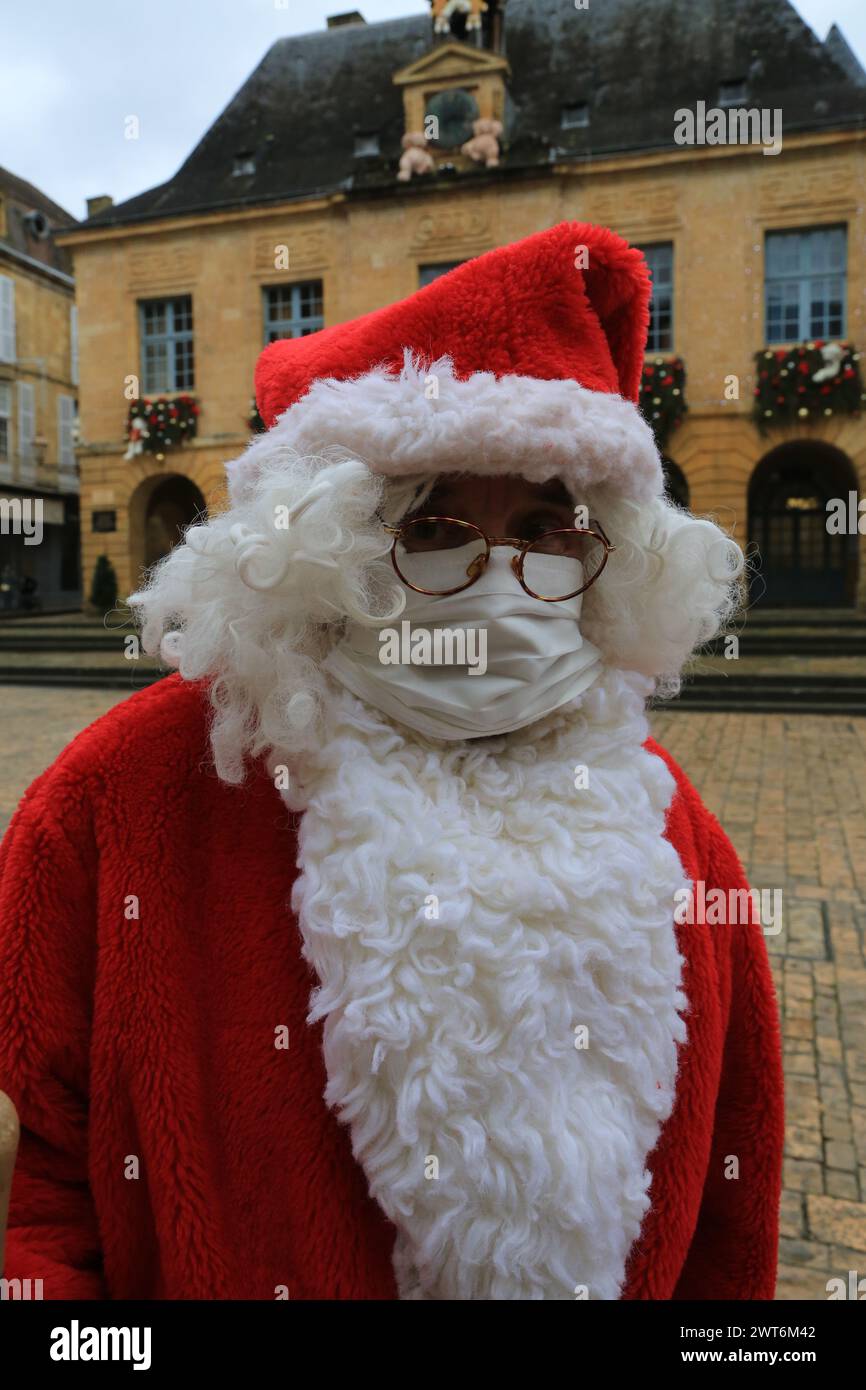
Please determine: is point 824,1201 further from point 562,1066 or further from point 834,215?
point 834,215

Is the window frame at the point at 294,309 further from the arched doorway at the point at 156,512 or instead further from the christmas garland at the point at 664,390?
the christmas garland at the point at 664,390

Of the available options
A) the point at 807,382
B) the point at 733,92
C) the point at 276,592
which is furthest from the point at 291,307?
the point at 276,592

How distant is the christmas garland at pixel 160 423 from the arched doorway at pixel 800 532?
37.2 feet

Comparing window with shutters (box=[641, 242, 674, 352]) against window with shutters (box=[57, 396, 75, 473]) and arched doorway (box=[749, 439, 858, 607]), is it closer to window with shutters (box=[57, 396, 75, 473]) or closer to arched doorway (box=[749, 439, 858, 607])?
arched doorway (box=[749, 439, 858, 607])

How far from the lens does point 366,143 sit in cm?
1898

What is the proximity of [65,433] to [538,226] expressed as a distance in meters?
21.0

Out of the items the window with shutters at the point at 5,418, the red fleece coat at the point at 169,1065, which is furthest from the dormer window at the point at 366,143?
the red fleece coat at the point at 169,1065

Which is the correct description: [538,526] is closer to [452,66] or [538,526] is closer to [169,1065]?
[169,1065]

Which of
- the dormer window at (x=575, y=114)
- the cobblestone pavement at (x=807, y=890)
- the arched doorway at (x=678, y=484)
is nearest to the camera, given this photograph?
the cobblestone pavement at (x=807, y=890)

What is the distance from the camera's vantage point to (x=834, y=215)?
15852mm

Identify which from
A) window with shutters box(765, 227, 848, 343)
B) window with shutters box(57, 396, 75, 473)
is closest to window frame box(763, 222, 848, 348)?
window with shutters box(765, 227, 848, 343)

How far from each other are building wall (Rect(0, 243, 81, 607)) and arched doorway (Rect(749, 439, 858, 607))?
68.7ft

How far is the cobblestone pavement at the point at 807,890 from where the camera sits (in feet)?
9.05

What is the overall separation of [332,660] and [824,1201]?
2523 millimetres
